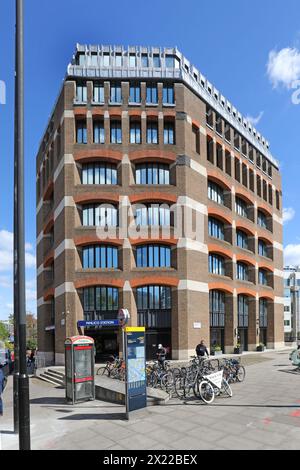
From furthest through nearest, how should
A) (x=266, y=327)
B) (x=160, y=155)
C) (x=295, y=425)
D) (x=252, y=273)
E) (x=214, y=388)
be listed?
1. (x=266, y=327)
2. (x=252, y=273)
3. (x=160, y=155)
4. (x=214, y=388)
5. (x=295, y=425)

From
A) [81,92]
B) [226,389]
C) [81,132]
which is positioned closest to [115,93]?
[81,92]

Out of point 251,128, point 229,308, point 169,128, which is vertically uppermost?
point 251,128

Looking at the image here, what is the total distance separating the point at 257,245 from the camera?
46.9 metres

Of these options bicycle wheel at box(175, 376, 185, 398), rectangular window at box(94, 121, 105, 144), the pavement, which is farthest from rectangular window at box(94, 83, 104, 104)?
the pavement

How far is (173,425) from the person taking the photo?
10.8m

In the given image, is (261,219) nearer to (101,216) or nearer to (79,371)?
(101,216)

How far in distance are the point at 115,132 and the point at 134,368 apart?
25314 millimetres

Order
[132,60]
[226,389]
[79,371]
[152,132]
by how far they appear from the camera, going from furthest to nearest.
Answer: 1. [132,60]
2. [152,132]
3. [226,389]
4. [79,371]

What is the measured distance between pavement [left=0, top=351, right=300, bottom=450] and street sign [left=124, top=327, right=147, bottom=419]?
323 mm

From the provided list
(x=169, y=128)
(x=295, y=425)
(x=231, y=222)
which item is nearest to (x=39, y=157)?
(x=169, y=128)

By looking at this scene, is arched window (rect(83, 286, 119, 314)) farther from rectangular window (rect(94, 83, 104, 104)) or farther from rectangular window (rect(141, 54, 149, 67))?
rectangular window (rect(141, 54, 149, 67))

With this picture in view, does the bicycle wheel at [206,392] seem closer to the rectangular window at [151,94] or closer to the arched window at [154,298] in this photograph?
the arched window at [154,298]
